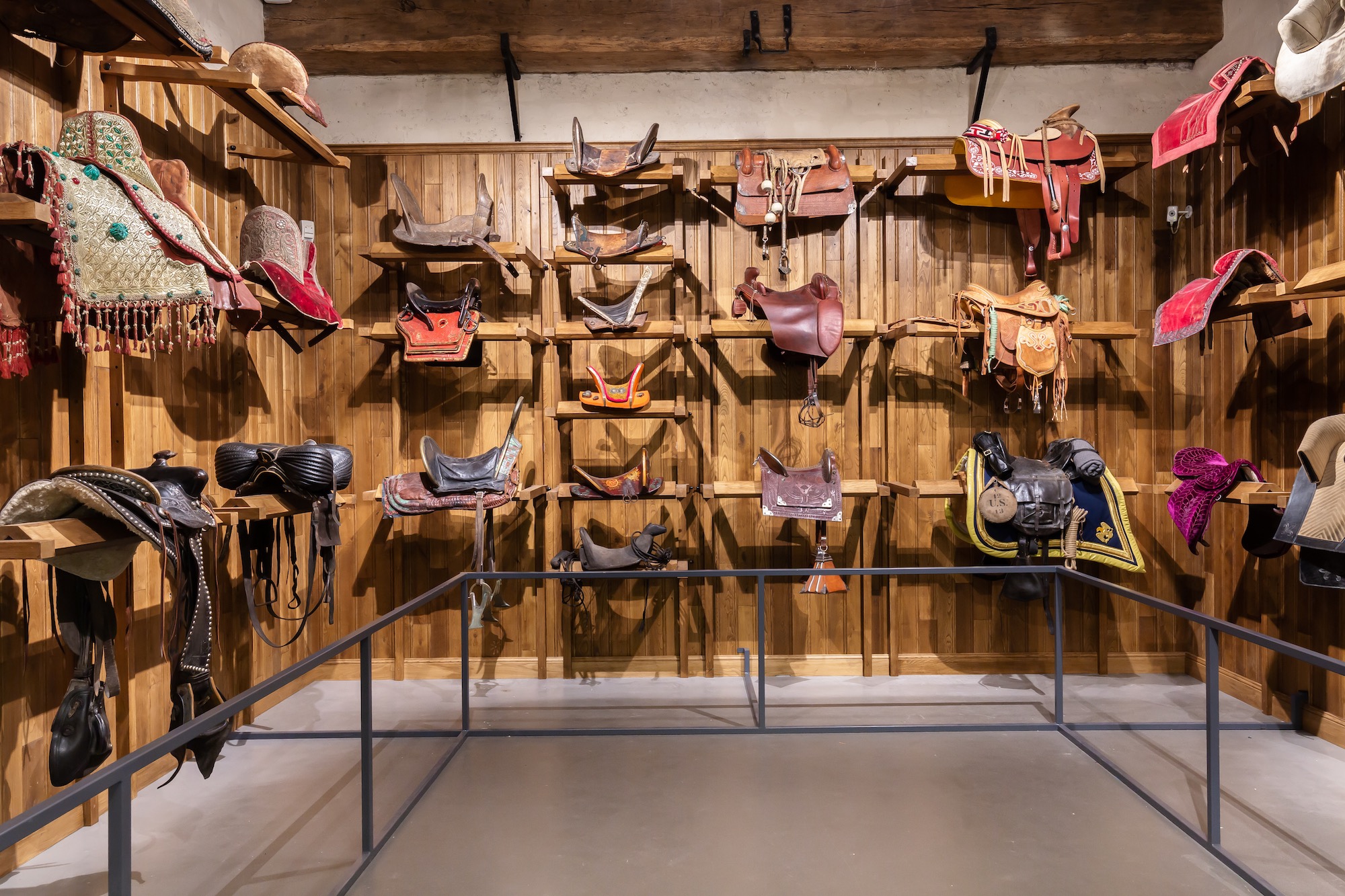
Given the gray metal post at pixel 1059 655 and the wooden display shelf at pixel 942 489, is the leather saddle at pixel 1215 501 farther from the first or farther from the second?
the gray metal post at pixel 1059 655

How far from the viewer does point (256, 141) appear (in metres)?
3.95

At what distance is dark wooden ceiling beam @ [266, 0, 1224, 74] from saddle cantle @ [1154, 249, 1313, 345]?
1.62 meters

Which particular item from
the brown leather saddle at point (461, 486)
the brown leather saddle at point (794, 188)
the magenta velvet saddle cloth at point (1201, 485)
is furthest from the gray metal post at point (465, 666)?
the magenta velvet saddle cloth at point (1201, 485)

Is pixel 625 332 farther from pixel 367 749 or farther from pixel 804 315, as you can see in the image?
pixel 367 749

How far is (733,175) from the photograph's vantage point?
13.5ft

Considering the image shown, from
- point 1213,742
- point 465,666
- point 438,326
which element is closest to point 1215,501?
point 1213,742

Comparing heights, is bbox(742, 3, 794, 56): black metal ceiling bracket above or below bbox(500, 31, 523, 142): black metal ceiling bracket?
above

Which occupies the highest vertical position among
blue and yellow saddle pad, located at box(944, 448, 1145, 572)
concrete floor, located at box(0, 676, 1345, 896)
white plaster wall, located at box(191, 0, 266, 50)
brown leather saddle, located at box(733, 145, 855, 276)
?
white plaster wall, located at box(191, 0, 266, 50)

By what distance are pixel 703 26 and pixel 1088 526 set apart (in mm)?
3232

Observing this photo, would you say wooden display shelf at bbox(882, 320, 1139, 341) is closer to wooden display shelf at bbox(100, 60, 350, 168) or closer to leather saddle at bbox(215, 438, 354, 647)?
leather saddle at bbox(215, 438, 354, 647)

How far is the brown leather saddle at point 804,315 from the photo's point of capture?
390cm

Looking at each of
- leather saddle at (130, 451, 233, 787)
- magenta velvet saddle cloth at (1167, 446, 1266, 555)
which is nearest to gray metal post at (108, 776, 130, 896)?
leather saddle at (130, 451, 233, 787)

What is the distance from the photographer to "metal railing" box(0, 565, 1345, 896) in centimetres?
135

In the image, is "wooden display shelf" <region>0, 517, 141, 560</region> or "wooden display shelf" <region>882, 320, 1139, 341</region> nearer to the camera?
"wooden display shelf" <region>0, 517, 141, 560</region>
